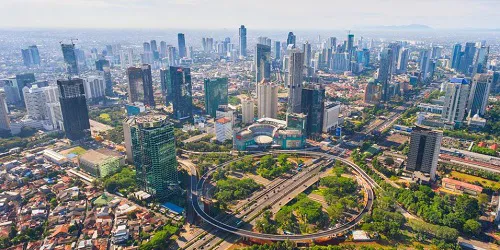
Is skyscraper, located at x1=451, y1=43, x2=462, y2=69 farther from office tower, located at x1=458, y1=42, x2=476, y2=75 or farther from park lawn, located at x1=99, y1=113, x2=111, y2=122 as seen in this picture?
park lawn, located at x1=99, y1=113, x2=111, y2=122

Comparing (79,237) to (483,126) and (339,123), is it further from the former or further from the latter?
(483,126)

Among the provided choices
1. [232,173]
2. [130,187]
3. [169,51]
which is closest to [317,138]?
[232,173]

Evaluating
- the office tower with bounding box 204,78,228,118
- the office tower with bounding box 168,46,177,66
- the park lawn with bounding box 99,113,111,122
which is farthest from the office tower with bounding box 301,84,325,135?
the office tower with bounding box 168,46,177,66

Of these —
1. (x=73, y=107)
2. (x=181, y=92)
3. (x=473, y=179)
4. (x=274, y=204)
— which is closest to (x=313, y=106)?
(x=274, y=204)

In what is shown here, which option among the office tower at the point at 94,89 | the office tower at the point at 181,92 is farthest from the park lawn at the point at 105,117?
the office tower at the point at 181,92

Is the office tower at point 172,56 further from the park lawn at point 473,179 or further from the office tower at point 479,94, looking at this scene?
the park lawn at point 473,179
